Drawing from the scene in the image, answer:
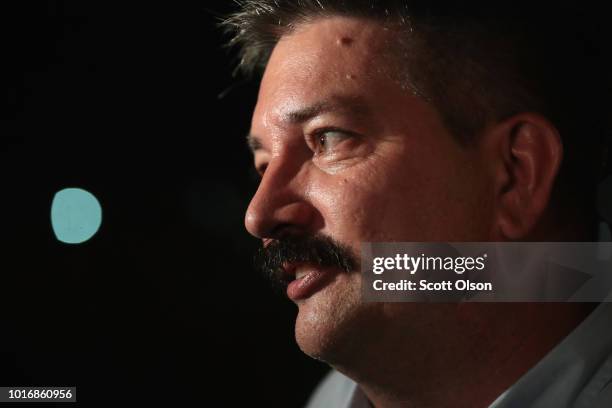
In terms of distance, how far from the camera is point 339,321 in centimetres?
104

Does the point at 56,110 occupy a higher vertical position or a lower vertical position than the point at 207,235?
higher

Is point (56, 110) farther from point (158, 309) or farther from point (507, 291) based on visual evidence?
point (507, 291)

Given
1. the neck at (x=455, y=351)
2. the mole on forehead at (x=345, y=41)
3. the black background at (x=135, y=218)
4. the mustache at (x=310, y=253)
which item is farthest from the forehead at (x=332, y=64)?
the black background at (x=135, y=218)

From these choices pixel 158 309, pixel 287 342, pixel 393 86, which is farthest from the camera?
pixel 287 342

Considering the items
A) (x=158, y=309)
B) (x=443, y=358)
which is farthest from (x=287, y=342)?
(x=443, y=358)

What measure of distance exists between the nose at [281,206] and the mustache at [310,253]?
17 mm

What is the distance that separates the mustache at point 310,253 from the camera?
1.04m

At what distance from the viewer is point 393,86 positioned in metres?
1.07

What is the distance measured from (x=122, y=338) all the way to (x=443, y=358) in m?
0.91

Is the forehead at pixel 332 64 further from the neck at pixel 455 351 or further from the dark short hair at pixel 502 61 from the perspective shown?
the neck at pixel 455 351

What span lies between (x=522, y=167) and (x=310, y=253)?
1.29 feet

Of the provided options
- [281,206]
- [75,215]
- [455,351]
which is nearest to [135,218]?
[75,215]

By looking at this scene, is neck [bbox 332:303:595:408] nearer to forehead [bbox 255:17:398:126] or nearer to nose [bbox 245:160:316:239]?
nose [bbox 245:160:316:239]

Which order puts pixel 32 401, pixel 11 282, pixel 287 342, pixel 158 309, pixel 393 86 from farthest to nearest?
1. pixel 287 342
2. pixel 158 309
3. pixel 11 282
4. pixel 32 401
5. pixel 393 86
